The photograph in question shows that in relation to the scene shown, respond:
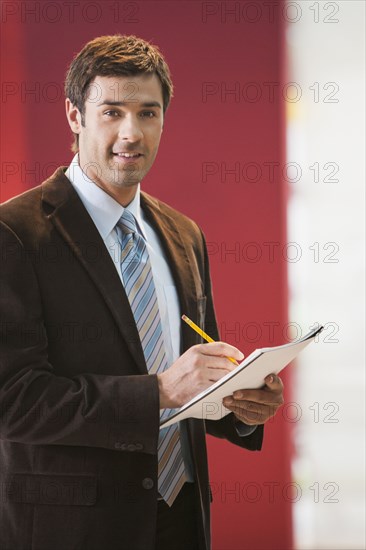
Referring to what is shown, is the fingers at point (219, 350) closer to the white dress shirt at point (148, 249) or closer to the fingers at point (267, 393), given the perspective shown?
the fingers at point (267, 393)

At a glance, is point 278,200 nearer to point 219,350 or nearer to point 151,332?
point 151,332

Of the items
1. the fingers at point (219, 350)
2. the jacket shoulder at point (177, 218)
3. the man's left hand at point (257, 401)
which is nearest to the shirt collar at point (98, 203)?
the jacket shoulder at point (177, 218)

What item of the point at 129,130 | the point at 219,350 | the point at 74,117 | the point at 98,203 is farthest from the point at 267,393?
the point at 74,117

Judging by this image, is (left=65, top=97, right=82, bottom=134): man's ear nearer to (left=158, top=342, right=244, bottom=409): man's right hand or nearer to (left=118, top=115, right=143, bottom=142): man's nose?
(left=118, top=115, right=143, bottom=142): man's nose

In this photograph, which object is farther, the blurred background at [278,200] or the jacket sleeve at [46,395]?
the blurred background at [278,200]

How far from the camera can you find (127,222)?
1879 millimetres

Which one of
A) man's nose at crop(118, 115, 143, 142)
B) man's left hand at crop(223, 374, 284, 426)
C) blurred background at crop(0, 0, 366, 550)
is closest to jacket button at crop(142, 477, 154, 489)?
man's left hand at crop(223, 374, 284, 426)

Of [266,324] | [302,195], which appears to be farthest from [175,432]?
[302,195]

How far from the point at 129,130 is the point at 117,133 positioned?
0.03m

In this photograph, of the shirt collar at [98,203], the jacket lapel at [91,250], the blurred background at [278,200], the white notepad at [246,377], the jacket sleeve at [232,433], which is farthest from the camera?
the blurred background at [278,200]

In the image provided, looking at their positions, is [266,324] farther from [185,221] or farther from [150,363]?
[150,363]

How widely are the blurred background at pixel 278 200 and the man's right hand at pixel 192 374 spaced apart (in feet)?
4.90

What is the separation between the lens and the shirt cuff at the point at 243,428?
1.93 metres

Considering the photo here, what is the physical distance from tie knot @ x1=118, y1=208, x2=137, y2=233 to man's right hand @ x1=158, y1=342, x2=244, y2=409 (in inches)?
15.3
